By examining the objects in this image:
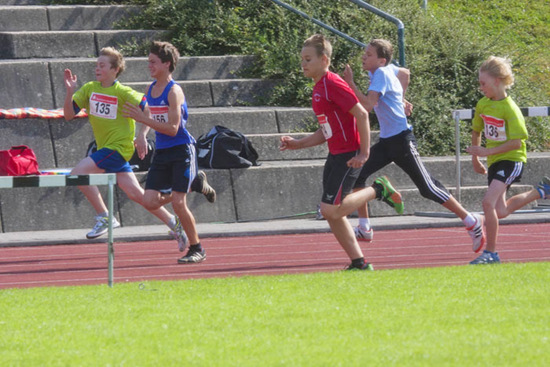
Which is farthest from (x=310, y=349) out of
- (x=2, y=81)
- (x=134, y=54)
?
(x=134, y=54)

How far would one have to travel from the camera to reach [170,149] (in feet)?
35.2

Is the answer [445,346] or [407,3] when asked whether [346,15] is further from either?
[445,346]

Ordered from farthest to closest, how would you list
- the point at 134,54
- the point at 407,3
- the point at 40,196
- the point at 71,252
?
1. the point at 407,3
2. the point at 134,54
3. the point at 40,196
4. the point at 71,252

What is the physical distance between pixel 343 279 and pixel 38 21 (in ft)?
41.7

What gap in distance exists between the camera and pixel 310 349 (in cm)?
586

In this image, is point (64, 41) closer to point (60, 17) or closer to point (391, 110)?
point (60, 17)

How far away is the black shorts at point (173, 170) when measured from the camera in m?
10.7

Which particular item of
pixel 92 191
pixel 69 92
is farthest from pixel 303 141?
pixel 92 191

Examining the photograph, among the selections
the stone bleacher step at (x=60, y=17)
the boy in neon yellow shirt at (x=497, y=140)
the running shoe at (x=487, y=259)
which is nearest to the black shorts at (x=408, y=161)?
the boy in neon yellow shirt at (x=497, y=140)

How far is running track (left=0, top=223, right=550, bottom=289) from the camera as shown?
33.0 ft

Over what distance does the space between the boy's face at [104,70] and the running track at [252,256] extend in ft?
6.15

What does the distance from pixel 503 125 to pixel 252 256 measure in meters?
2.97

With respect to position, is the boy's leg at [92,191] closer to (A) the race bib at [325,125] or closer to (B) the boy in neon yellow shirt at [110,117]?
(B) the boy in neon yellow shirt at [110,117]

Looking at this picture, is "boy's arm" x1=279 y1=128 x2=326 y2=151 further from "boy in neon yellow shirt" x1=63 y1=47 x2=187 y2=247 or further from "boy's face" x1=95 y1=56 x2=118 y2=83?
"boy's face" x1=95 y1=56 x2=118 y2=83
